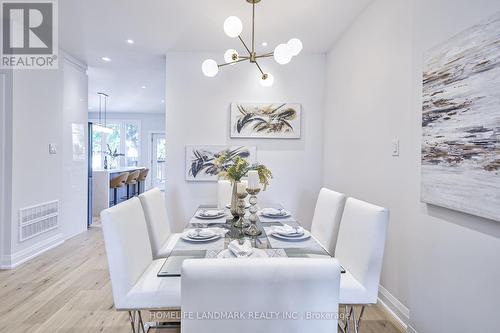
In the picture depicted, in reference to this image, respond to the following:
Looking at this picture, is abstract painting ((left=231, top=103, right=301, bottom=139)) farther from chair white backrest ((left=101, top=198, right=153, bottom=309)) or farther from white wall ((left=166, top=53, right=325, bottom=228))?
chair white backrest ((left=101, top=198, right=153, bottom=309))

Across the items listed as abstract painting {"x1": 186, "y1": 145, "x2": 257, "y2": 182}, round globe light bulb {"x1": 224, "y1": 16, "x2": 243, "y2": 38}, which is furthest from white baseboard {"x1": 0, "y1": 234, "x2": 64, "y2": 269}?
round globe light bulb {"x1": 224, "y1": 16, "x2": 243, "y2": 38}

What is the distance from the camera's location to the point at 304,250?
163 centimetres

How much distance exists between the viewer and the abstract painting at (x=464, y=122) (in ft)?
4.07

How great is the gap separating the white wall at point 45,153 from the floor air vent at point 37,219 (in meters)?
0.06

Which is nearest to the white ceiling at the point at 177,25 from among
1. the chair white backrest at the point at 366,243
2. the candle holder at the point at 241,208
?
the candle holder at the point at 241,208

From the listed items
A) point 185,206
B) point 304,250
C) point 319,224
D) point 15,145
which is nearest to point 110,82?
point 15,145

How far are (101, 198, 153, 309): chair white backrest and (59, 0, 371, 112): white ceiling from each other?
2.00 metres

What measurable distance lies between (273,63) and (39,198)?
3426mm

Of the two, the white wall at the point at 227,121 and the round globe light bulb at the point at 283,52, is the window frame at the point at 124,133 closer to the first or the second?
the white wall at the point at 227,121

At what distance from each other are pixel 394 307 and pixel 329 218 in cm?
86

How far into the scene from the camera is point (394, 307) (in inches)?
86.6

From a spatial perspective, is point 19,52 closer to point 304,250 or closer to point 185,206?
point 185,206

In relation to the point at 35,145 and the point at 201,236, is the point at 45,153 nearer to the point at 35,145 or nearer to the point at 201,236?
the point at 35,145

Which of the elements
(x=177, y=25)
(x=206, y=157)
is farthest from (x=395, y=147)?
(x=177, y=25)
